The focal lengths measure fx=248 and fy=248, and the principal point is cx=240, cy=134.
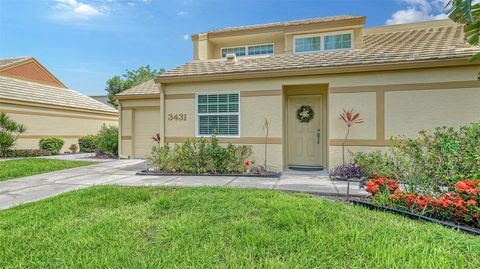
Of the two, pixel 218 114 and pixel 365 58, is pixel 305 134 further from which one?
pixel 218 114

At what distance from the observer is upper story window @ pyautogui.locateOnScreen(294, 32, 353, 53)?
956 cm

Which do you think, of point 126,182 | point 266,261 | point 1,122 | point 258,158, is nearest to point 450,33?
point 258,158

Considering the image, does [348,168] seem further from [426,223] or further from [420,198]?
[426,223]

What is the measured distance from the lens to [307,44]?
33.2ft

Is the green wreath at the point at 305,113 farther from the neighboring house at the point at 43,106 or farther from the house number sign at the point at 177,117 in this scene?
the neighboring house at the point at 43,106

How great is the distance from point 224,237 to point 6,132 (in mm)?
15153

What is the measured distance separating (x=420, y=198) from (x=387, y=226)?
1.10 metres

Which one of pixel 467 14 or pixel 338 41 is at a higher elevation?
pixel 338 41

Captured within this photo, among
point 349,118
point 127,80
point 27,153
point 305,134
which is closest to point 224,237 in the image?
point 349,118

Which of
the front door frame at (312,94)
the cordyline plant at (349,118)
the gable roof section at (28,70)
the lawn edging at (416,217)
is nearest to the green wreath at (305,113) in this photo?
the front door frame at (312,94)

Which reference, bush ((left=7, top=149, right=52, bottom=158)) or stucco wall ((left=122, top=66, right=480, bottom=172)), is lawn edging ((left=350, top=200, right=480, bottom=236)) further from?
bush ((left=7, top=149, right=52, bottom=158))

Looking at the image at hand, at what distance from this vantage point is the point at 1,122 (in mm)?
12289

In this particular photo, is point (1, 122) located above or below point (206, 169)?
above

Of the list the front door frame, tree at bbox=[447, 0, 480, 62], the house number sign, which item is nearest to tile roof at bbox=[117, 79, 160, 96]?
the house number sign
